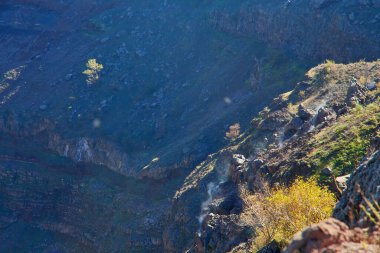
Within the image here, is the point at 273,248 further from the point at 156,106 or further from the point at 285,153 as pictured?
the point at 156,106

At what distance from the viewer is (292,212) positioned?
1619cm

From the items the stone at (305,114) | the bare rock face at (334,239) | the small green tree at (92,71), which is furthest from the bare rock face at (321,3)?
the bare rock face at (334,239)

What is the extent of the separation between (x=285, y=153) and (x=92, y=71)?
44507 millimetres

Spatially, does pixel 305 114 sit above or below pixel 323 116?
below

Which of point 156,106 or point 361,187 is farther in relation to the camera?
point 156,106

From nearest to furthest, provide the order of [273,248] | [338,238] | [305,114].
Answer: [338,238]
[273,248]
[305,114]

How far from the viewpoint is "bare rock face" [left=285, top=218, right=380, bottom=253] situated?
8.89 meters

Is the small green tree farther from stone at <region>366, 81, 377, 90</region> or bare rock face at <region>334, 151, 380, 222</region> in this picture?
bare rock face at <region>334, 151, 380, 222</region>

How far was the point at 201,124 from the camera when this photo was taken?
54.9 metres

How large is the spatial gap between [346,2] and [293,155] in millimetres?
35501

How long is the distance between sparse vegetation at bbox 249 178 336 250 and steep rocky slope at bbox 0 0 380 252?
11221mm

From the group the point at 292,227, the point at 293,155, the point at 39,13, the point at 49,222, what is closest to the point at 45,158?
the point at 49,222

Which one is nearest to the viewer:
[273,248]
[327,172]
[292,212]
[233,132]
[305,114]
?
[273,248]

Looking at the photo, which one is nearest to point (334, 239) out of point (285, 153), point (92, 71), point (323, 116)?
point (285, 153)
